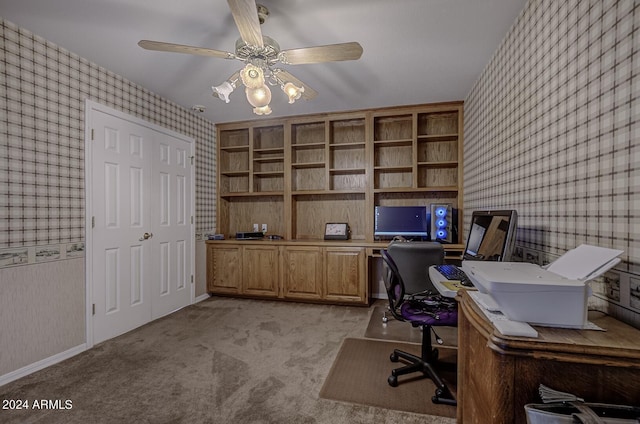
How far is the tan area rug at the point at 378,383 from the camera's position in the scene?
170cm

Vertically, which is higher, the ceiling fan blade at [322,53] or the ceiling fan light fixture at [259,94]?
the ceiling fan blade at [322,53]

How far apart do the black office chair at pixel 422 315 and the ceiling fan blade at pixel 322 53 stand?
1.31 m

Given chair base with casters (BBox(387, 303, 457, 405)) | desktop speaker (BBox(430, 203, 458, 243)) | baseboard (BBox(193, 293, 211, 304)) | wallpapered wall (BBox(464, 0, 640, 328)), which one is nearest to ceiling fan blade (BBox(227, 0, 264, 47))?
wallpapered wall (BBox(464, 0, 640, 328))

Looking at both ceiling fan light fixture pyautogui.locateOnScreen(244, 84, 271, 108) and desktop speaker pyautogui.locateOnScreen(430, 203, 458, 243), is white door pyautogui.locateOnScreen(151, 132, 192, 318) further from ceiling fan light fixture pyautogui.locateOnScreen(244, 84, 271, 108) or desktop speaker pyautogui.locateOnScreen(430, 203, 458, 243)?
desktop speaker pyautogui.locateOnScreen(430, 203, 458, 243)

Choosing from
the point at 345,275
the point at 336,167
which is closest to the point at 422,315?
the point at 345,275

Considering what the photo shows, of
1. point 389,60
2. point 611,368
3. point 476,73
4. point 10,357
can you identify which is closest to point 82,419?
point 10,357

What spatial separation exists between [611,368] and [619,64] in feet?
3.50

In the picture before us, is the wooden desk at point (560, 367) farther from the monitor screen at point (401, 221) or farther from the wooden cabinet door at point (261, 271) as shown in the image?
the wooden cabinet door at point (261, 271)

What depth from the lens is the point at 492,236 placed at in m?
1.66

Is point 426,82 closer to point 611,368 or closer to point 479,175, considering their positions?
point 479,175

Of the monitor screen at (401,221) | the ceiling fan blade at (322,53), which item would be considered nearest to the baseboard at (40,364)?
the ceiling fan blade at (322,53)

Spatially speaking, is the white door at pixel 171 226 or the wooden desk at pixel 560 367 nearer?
the wooden desk at pixel 560 367

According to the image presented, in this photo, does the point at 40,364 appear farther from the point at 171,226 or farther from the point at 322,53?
the point at 322,53

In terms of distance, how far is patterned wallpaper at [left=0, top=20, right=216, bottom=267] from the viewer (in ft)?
6.52
